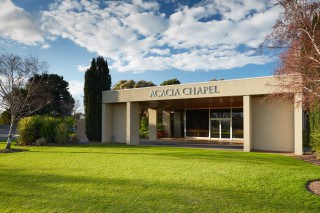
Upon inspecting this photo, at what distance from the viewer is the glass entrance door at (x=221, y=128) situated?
2694cm

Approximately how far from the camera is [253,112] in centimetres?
1725

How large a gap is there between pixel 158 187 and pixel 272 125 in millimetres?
11236

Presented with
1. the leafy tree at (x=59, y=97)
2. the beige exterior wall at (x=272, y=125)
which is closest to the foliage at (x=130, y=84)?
the leafy tree at (x=59, y=97)

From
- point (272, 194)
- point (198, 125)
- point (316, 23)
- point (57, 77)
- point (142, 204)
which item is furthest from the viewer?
point (57, 77)

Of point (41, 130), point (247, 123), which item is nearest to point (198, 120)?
point (247, 123)

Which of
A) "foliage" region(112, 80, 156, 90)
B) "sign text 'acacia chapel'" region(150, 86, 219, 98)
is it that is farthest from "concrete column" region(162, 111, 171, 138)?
"foliage" region(112, 80, 156, 90)

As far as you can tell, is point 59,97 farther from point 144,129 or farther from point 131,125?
point 131,125

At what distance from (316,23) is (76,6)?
37.7ft

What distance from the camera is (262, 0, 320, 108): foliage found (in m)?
7.61

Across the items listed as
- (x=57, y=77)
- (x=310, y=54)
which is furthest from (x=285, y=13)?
(x=57, y=77)

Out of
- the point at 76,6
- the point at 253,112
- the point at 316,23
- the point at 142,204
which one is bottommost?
the point at 142,204

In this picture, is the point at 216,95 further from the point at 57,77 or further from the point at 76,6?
the point at 57,77

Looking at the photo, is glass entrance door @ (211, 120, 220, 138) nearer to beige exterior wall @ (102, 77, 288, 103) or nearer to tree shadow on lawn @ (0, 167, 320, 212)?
beige exterior wall @ (102, 77, 288, 103)

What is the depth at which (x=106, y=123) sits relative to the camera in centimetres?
2391
